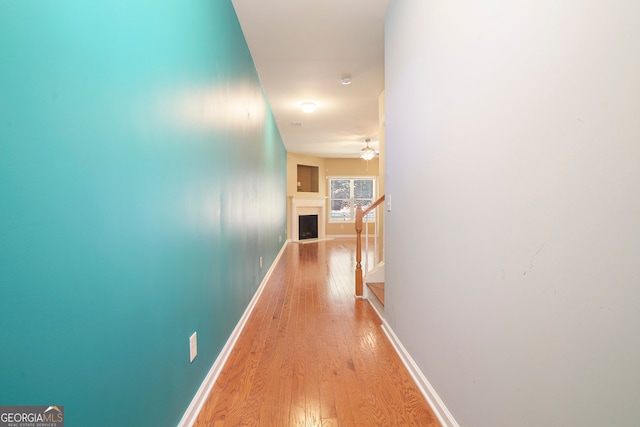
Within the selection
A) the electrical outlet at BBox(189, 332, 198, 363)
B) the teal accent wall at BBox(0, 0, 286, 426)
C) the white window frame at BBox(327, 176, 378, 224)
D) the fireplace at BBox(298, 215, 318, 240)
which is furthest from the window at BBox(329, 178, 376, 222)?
the electrical outlet at BBox(189, 332, 198, 363)

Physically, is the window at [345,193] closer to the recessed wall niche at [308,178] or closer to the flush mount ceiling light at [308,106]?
the recessed wall niche at [308,178]

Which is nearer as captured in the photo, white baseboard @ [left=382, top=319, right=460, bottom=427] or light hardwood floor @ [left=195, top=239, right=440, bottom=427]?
white baseboard @ [left=382, top=319, right=460, bottom=427]

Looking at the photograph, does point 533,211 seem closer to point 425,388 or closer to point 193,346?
point 425,388

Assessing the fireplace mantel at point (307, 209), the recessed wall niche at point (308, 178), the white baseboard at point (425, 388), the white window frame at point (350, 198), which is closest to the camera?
the white baseboard at point (425, 388)


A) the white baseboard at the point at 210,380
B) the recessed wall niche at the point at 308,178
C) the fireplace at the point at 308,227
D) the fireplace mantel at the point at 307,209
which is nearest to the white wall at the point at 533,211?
the white baseboard at the point at 210,380

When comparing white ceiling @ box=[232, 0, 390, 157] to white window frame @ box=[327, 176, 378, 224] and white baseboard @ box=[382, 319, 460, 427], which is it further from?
white window frame @ box=[327, 176, 378, 224]

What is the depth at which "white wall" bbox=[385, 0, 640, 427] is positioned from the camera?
0.65 metres

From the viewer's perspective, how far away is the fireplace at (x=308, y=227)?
31.2 feet

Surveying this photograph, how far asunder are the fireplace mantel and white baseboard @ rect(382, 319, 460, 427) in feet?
21.6

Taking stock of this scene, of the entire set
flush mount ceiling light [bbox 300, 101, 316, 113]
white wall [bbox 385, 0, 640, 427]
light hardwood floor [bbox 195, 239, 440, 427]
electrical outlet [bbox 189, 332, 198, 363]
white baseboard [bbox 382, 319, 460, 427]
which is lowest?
light hardwood floor [bbox 195, 239, 440, 427]

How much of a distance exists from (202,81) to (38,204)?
1.22 meters

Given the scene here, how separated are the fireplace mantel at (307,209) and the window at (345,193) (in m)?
0.51

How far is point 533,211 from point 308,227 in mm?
8879

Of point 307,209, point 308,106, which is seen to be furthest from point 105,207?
point 307,209
